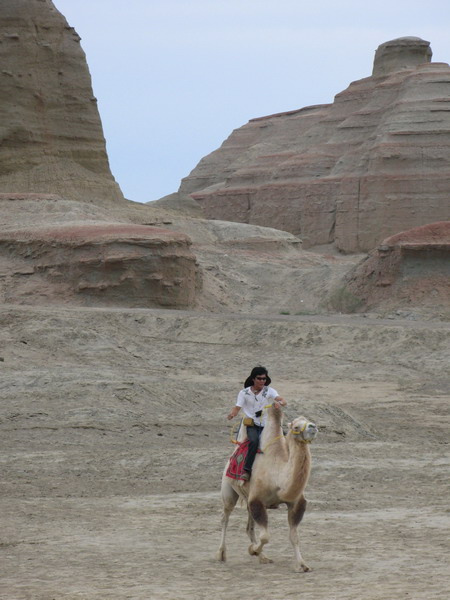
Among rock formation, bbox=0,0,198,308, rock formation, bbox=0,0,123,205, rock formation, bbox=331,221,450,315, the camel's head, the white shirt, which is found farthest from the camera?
rock formation, bbox=0,0,123,205

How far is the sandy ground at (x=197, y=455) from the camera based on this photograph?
916 centimetres

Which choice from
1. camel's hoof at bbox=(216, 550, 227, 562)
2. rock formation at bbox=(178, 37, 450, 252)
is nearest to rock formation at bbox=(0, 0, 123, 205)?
rock formation at bbox=(178, 37, 450, 252)

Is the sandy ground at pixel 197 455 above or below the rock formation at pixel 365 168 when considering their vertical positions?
below

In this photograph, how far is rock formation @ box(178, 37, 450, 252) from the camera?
5647 cm

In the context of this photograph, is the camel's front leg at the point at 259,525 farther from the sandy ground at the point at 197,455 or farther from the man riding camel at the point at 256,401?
the man riding camel at the point at 256,401

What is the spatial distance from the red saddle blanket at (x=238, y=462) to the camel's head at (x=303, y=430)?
567 mm

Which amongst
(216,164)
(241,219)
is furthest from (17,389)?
(216,164)

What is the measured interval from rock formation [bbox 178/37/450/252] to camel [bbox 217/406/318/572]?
47.2m

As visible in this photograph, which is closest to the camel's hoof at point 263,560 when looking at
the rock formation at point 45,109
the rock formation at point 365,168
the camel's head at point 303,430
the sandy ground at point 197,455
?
the sandy ground at point 197,455

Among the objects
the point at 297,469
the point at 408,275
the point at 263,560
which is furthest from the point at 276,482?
the point at 408,275

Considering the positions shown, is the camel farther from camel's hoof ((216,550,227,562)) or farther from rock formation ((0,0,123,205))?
rock formation ((0,0,123,205))

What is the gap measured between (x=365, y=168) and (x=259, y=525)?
2028 inches

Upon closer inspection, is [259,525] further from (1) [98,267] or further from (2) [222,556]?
(1) [98,267]

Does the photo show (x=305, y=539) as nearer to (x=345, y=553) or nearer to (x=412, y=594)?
(x=345, y=553)
